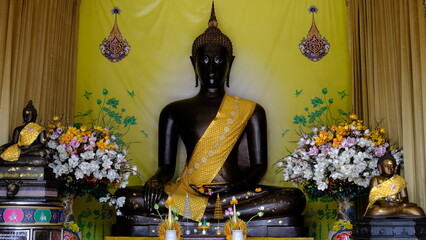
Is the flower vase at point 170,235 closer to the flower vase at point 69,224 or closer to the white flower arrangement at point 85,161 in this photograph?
the white flower arrangement at point 85,161

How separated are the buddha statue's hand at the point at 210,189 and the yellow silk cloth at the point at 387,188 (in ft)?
4.82

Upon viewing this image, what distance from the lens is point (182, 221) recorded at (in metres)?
4.99

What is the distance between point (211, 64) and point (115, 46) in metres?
1.09

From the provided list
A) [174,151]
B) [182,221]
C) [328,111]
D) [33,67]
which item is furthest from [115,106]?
[328,111]

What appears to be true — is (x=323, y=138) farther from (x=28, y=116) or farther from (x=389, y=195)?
(x=28, y=116)

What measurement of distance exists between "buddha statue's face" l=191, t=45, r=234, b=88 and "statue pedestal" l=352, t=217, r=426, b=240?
8.63 ft

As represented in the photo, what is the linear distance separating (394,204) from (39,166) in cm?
230

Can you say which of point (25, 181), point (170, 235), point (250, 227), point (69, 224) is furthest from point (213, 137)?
point (25, 181)

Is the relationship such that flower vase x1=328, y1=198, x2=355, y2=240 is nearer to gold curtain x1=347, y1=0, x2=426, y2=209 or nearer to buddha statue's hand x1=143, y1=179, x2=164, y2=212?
gold curtain x1=347, y1=0, x2=426, y2=209

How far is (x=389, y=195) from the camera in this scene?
3994 mm

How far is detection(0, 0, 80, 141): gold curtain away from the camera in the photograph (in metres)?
4.55

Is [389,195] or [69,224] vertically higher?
[389,195]

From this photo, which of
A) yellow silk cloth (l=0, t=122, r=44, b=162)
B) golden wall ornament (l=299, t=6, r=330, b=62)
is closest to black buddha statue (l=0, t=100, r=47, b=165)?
yellow silk cloth (l=0, t=122, r=44, b=162)

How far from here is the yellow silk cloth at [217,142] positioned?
561cm
